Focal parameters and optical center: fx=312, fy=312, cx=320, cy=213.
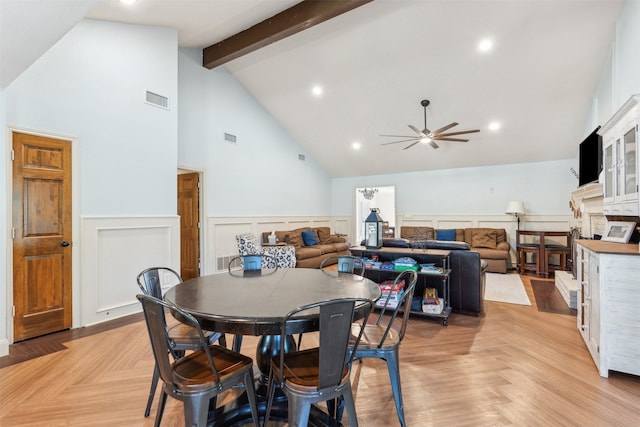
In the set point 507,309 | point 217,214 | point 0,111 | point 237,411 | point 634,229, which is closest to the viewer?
point 237,411

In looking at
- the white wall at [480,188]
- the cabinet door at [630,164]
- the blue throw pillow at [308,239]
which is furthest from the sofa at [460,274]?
the white wall at [480,188]

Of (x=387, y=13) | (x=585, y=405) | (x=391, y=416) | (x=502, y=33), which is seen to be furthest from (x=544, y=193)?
(x=391, y=416)

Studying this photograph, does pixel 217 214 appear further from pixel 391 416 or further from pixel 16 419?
pixel 391 416

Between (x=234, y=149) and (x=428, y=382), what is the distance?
5266mm

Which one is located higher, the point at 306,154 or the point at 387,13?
the point at 387,13

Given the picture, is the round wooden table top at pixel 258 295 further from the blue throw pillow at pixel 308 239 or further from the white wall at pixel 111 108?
the blue throw pillow at pixel 308 239

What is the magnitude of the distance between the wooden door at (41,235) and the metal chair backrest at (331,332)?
10.6ft

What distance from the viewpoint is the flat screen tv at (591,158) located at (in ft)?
13.4

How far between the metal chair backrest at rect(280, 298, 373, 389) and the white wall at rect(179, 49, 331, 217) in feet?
15.1

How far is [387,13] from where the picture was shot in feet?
14.4

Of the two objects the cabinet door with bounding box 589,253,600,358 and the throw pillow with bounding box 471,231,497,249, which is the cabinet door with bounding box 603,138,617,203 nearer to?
the cabinet door with bounding box 589,253,600,358

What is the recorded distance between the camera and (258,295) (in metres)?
1.85

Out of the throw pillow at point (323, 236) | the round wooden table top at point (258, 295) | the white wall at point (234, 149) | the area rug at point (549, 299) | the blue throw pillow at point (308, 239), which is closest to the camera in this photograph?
the round wooden table top at point (258, 295)

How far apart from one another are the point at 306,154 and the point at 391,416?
7.06 metres
